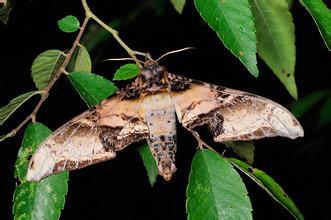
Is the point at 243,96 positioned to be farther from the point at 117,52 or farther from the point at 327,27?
the point at 117,52

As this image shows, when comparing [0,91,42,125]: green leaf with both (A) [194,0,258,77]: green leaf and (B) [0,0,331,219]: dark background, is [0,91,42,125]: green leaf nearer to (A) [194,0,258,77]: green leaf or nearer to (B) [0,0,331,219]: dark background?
(A) [194,0,258,77]: green leaf

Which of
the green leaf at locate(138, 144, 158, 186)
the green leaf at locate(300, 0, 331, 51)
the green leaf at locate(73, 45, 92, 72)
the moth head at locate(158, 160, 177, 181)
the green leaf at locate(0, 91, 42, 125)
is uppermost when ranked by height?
the green leaf at locate(300, 0, 331, 51)

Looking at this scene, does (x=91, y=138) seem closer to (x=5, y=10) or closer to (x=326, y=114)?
(x=5, y=10)

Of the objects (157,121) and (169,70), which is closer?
(157,121)

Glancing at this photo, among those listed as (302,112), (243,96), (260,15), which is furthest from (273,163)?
(243,96)

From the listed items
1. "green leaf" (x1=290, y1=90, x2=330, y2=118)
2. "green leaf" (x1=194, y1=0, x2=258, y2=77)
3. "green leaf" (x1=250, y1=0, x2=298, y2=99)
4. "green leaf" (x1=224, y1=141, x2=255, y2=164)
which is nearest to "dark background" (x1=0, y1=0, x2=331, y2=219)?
"green leaf" (x1=290, y1=90, x2=330, y2=118)

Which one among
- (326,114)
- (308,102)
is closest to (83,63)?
(326,114)

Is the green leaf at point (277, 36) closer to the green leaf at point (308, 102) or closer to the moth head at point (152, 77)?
the moth head at point (152, 77)
